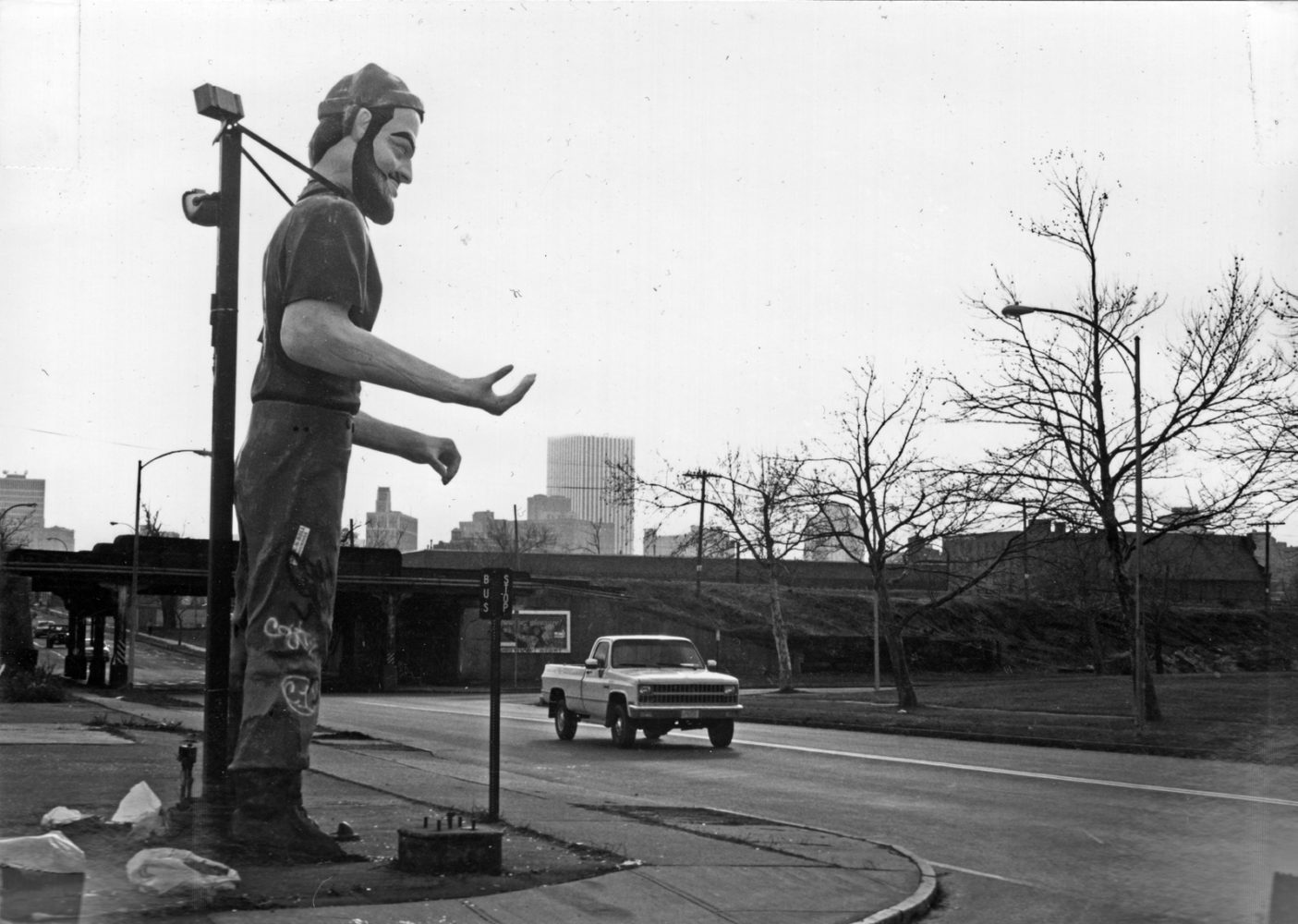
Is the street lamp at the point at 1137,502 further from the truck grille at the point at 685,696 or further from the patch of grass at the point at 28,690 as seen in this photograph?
the patch of grass at the point at 28,690

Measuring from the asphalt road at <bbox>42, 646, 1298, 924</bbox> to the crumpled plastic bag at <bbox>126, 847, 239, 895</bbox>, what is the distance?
4.04 m

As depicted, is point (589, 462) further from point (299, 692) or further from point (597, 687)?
point (299, 692)

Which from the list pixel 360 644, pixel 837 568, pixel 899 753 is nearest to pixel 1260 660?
pixel 837 568

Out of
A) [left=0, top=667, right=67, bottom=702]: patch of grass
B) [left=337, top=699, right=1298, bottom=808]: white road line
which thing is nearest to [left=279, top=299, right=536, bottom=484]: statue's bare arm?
[left=337, top=699, right=1298, bottom=808]: white road line

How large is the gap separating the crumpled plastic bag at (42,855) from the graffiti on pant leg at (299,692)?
134 centimetres

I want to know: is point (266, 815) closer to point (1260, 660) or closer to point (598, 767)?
point (598, 767)

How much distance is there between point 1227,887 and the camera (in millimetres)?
9117

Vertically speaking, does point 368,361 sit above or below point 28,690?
above

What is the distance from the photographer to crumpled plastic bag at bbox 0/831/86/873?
6.73m

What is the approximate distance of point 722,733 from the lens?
73.8 feet

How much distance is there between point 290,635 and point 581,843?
2915mm

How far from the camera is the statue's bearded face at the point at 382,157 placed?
8.41m

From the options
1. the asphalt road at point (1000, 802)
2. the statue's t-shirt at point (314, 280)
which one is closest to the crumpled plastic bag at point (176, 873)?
the statue's t-shirt at point (314, 280)

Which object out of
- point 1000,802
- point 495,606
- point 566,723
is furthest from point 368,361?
point 566,723
